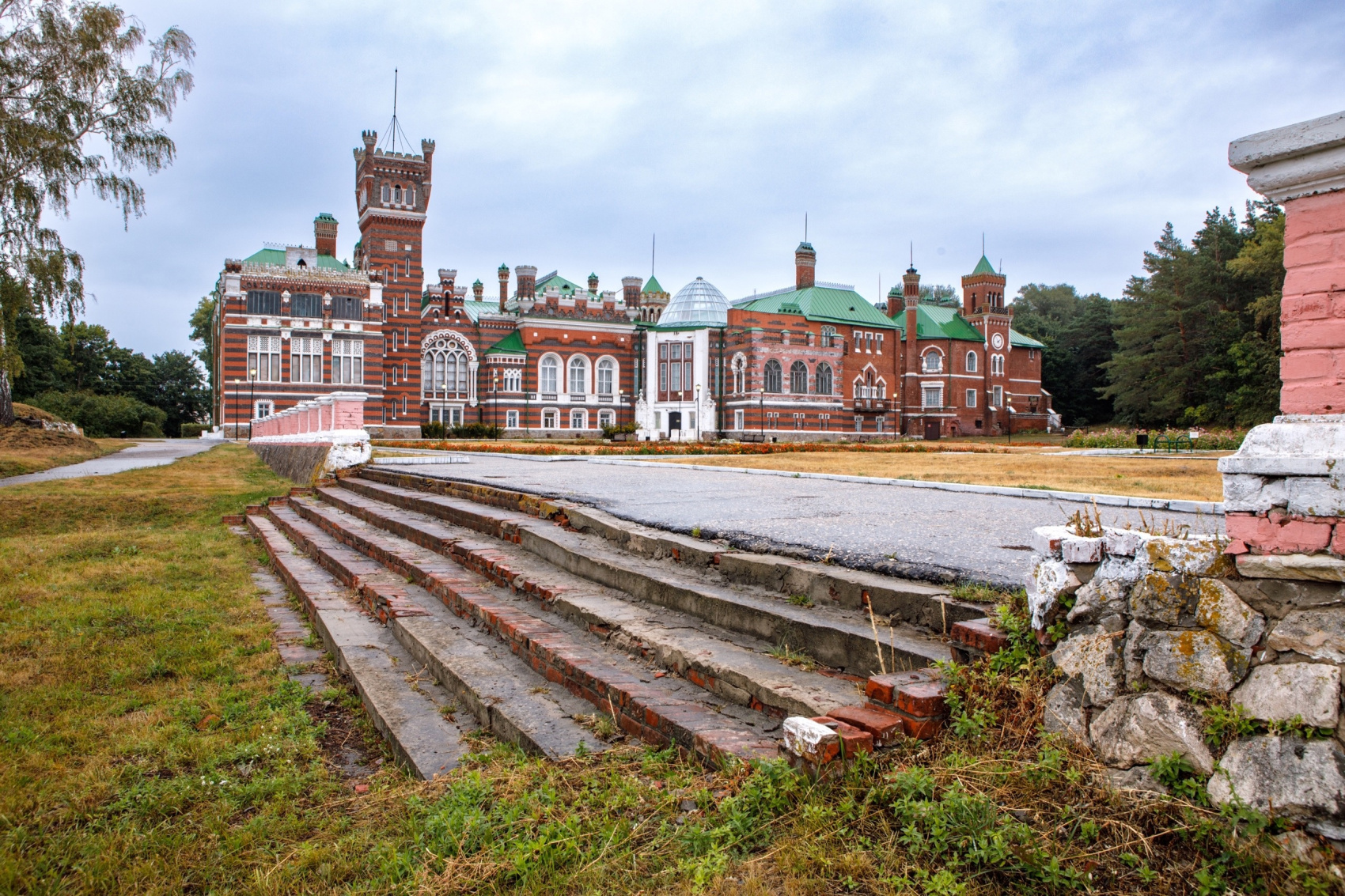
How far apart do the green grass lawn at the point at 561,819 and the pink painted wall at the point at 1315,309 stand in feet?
4.31

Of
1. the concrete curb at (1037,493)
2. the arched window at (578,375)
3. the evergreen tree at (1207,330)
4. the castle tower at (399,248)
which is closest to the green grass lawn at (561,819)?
the concrete curb at (1037,493)

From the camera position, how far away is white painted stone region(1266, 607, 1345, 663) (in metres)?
2.36

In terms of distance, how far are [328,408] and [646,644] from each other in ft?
47.0

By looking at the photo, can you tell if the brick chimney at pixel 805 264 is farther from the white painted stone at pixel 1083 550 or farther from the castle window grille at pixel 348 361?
the white painted stone at pixel 1083 550

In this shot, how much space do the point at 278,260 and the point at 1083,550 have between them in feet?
180

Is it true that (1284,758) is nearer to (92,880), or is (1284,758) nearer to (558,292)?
(92,880)

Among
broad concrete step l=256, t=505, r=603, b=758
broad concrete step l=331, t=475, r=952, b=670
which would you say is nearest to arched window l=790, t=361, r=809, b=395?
broad concrete step l=331, t=475, r=952, b=670

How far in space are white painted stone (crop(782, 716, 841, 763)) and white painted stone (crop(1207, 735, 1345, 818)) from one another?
45.1 inches

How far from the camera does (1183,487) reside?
972cm

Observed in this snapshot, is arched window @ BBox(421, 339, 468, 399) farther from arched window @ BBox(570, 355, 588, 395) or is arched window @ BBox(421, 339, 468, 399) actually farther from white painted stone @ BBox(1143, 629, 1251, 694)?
white painted stone @ BBox(1143, 629, 1251, 694)

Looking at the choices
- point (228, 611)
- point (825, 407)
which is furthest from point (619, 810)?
point (825, 407)

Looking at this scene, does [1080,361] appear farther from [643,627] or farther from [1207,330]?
[643,627]

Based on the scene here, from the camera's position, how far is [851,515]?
6969mm

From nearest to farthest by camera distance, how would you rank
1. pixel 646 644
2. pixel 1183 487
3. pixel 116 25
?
pixel 646 644 → pixel 1183 487 → pixel 116 25
